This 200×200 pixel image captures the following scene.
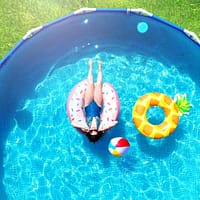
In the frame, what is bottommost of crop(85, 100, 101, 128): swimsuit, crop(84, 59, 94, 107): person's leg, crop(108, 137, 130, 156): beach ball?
crop(108, 137, 130, 156): beach ball

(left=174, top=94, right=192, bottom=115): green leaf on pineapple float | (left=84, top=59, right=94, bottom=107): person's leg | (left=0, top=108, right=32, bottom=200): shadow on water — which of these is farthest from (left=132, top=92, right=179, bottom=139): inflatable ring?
(left=0, top=108, right=32, bottom=200): shadow on water

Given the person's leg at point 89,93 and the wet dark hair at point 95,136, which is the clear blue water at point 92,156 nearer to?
the wet dark hair at point 95,136

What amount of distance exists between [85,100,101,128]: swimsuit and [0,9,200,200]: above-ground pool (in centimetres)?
55

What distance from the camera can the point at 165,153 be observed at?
9.01 m

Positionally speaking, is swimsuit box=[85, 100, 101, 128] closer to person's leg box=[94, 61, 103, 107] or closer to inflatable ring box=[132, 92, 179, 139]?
person's leg box=[94, 61, 103, 107]

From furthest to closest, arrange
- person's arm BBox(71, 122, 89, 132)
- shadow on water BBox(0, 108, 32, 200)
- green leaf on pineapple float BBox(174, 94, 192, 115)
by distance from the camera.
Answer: green leaf on pineapple float BBox(174, 94, 192, 115) → shadow on water BBox(0, 108, 32, 200) → person's arm BBox(71, 122, 89, 132)

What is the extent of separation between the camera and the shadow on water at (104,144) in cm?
895

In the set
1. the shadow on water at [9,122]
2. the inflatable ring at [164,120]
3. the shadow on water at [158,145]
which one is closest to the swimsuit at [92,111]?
the inflatable ring at [164,120]

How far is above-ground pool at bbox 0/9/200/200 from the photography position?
8820mm

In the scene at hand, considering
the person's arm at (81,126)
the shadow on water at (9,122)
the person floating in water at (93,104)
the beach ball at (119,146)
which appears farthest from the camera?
the shadow on water at (9,122)

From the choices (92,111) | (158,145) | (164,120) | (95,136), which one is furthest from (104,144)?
(164,120)

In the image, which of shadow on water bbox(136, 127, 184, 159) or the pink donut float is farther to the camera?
shadow on water bbox(136, 127, 184, 159)

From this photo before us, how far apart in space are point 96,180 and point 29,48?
2.78 meters

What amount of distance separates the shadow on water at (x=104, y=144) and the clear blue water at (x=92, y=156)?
19 millimetres
